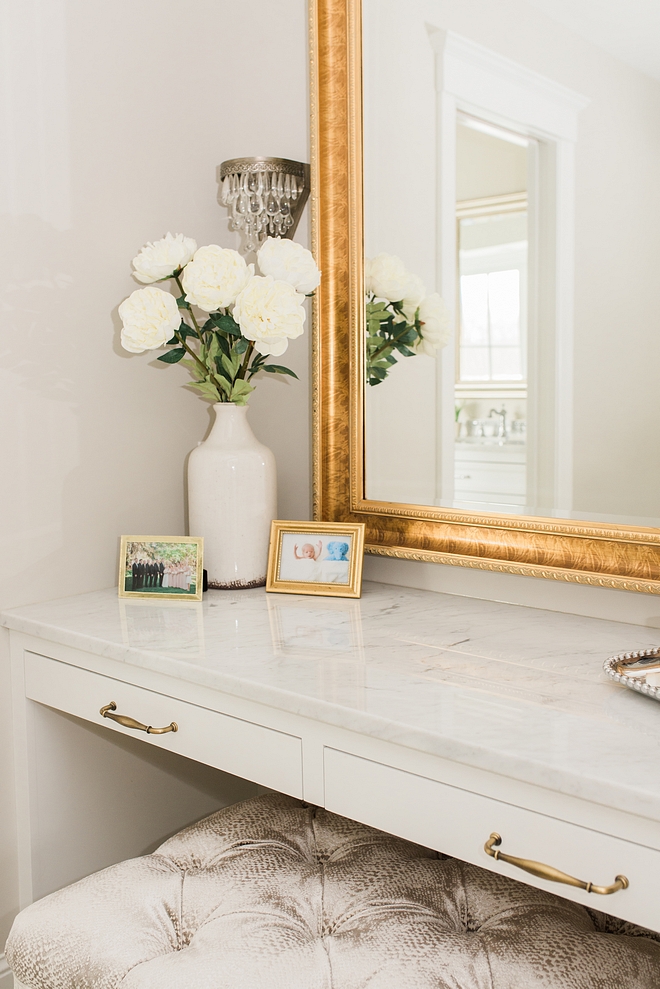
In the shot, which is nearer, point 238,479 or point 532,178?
point 532,178

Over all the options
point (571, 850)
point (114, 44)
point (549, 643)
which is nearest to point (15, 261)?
point (114, 44)

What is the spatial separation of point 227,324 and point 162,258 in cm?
16

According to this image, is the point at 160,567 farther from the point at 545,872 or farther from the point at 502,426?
the point at 545,872

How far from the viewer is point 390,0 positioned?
148cm

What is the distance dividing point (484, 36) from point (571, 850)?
1.24 m

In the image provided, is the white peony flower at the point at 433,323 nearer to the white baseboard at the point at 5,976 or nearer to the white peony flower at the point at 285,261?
the white peony flower at the point at 285,261

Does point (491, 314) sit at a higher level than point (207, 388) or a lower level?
higher

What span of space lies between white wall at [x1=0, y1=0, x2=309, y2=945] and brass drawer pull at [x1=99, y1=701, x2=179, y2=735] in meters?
0.28

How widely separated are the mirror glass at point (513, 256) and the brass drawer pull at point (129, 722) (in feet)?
1.98

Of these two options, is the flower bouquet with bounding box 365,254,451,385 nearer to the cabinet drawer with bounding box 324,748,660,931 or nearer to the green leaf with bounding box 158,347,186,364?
the green leaf with bounding box 158,347,186,364

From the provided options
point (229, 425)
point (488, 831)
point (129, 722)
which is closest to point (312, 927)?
point (488, 831)

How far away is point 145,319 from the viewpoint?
140 centimetres

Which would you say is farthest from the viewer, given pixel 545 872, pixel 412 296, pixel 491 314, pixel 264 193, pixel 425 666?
pixel 264 193

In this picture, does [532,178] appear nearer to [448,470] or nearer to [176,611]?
[448,470]
